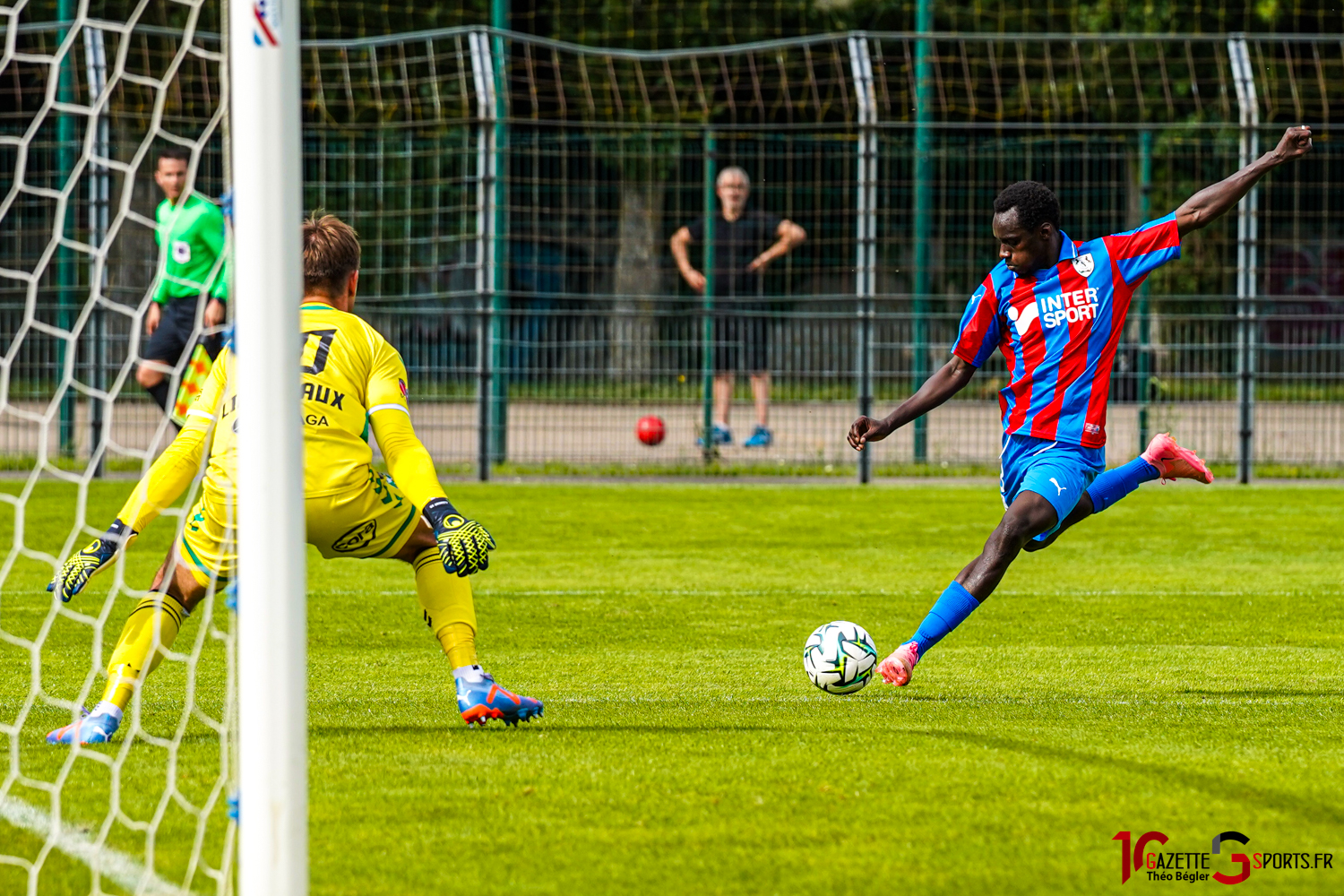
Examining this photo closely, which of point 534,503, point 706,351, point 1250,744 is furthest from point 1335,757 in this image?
point 706,351

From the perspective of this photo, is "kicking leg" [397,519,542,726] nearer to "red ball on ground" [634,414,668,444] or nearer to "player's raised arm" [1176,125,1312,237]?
"player's raised arm" [1176,125,1312,237]

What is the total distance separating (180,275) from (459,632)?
21.5 ft

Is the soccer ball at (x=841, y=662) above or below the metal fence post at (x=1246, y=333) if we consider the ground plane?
below

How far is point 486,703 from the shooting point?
4824 millimetres

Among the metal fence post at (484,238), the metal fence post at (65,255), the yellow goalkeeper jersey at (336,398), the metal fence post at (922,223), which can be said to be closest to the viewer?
the yellow goalkeeper jersey at (336,398)

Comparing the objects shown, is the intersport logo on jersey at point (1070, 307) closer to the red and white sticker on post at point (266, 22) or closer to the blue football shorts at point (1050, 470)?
the blue football shorts at point (1050, 470)

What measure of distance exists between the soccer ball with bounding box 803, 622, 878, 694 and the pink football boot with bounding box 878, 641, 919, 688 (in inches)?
1.8

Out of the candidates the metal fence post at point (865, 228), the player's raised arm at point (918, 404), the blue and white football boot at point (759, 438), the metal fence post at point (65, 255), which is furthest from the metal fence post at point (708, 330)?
the player's raised arm at point (918, 404)

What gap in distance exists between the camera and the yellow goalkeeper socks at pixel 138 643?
4.69m

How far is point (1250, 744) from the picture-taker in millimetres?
4566

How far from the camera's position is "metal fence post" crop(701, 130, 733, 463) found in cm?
1364

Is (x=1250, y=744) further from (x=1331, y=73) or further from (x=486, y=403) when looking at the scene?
(x=1331, y=73)

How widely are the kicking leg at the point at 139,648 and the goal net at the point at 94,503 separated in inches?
2.7
